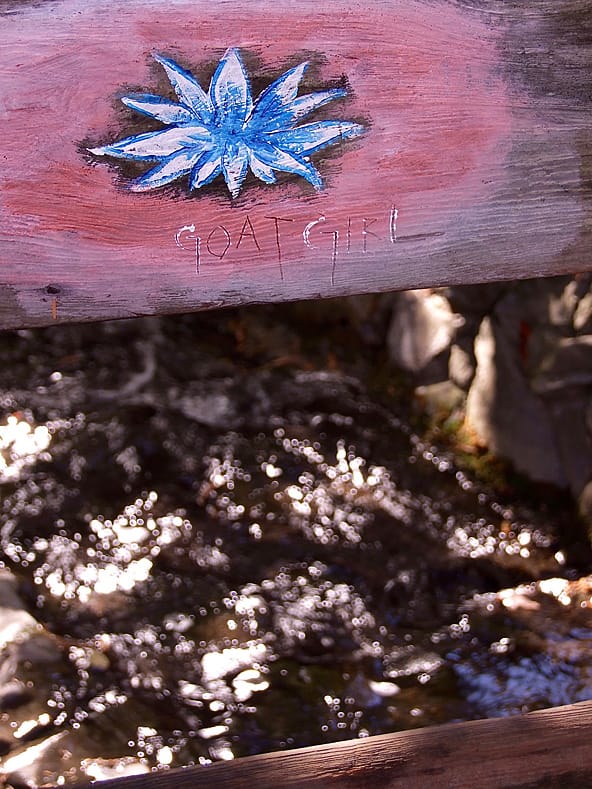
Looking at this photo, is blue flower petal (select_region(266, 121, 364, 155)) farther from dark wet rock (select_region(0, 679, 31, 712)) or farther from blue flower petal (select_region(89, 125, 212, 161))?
dark wet rock (select_region(0, 679, 31, 712))

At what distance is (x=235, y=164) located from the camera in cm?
113

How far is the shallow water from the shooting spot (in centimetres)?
226

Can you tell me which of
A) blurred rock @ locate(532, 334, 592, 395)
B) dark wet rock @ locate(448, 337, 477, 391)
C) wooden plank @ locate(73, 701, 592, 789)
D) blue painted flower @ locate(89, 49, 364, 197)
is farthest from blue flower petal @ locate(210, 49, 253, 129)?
dark wet rock @ locate(448, 337, 477, 391)

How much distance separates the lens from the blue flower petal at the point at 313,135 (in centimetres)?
113

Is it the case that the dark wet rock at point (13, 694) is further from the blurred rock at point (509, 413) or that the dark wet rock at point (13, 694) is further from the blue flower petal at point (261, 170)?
the blurred rock at point (509, 413)

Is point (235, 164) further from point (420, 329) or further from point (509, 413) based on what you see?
point (420, 329)

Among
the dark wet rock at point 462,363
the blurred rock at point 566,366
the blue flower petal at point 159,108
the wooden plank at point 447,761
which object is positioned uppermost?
the blue flower petal at point 159,108

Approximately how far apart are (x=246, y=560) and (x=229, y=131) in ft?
6.48

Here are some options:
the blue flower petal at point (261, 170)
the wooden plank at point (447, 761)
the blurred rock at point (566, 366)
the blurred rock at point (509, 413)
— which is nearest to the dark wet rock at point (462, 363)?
the blurred rock at point (509, 413)

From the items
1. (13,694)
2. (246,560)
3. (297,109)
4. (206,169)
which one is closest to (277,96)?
(297,109)

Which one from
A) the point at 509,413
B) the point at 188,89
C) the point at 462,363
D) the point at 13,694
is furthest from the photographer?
the point at 462,363

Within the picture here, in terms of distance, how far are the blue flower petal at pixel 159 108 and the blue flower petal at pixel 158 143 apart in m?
0.01

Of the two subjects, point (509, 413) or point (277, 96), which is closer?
point (277, 96)

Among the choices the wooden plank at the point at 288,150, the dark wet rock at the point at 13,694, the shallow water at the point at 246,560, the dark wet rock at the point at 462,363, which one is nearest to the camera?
the wooden plank at the point at 288,150
